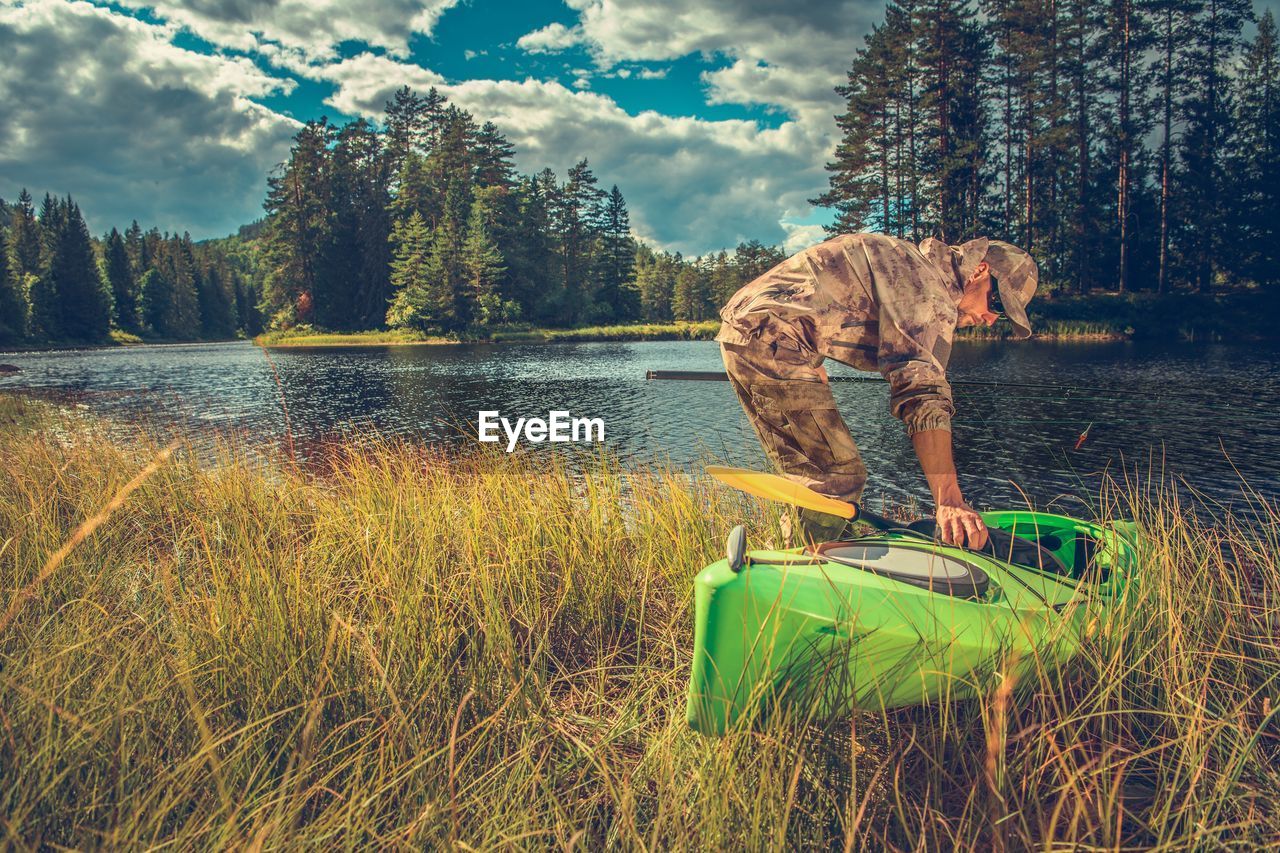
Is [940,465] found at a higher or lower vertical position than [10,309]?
lower

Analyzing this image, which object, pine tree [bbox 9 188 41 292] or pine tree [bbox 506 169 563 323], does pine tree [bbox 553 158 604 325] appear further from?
pine tree [bbox 9 188 41 292]

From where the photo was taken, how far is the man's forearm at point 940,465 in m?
2.41

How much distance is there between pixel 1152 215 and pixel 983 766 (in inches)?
1915

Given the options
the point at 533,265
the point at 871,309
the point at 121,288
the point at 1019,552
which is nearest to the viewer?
the point at 1019,552

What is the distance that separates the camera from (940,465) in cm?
244

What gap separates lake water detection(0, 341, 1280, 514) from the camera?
363 inches

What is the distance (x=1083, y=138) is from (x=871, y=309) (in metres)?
46.4

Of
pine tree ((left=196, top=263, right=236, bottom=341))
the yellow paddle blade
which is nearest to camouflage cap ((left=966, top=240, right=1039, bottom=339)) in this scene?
the yellow paddle blade

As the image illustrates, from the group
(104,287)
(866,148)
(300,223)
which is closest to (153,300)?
(104,287)

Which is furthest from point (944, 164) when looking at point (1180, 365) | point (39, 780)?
point (39, 780)

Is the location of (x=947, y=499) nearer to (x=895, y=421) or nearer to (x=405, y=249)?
(x=895, y=421)

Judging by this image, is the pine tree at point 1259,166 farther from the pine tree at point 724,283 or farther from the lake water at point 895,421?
the pine tree at point 724,283

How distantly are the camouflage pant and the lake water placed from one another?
1077mm

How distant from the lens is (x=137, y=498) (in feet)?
16.9
